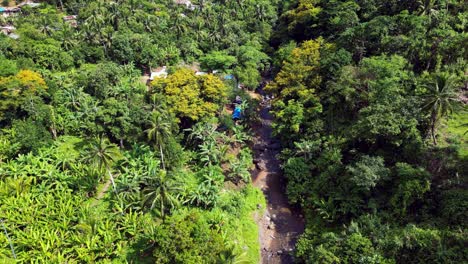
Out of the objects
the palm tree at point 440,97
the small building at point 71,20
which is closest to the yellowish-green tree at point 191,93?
the palm tree at point 440,97

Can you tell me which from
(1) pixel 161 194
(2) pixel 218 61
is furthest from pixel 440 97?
(2) pixel 218 61

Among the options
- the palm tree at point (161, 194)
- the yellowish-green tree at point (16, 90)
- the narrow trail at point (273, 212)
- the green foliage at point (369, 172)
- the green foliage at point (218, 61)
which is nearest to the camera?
the green foliage at point (369, 172)

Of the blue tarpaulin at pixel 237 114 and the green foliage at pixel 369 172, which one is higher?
the green foliage at pixel 369 172

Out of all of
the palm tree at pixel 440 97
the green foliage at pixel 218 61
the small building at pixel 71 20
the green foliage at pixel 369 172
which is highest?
the palm tree at pixel 440 97

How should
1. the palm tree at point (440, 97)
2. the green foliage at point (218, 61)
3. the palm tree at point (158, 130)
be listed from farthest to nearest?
the green foliage at point (218, 61) < the palm tree at point (158, 130) < the palm tree at point (440, 97)

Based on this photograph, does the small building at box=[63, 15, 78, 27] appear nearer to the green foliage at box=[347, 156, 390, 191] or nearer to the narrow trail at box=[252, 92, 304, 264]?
the narrow trail at box=[252, 92, 304, 264]

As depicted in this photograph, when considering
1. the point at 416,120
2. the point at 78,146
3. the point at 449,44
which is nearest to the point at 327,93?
the point at 416,120

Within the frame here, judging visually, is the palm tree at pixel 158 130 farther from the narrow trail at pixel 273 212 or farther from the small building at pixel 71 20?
the small building at pixel 71 20
